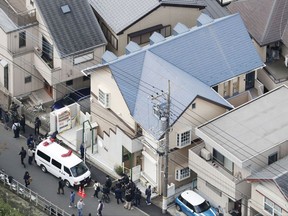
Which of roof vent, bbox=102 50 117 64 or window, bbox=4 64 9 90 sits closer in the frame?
roof vent, bbox=102 50 117 64

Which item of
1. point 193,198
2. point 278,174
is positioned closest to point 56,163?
point 193,198

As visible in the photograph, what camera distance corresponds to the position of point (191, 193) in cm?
8719

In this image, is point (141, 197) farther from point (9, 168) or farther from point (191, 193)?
point (9, 168)

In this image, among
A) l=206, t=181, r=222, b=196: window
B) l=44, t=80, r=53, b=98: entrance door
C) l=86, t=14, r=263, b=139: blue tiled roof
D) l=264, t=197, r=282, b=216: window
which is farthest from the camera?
l=44, t=80, r=53, b=98: entrance door

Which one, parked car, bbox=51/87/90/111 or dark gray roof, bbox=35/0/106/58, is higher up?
dark gray roof, bbox=35/0/106/58

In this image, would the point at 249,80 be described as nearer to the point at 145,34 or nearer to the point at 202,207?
the point at 145,34

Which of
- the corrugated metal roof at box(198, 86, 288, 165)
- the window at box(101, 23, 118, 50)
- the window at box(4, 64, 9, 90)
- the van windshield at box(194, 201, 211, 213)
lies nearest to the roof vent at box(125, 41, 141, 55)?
the window at box(101, 23, 118, 50)

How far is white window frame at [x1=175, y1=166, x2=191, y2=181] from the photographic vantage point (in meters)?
88.9

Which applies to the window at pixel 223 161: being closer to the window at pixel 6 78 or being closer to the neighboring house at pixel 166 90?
the neighboring house at pixel 166 90

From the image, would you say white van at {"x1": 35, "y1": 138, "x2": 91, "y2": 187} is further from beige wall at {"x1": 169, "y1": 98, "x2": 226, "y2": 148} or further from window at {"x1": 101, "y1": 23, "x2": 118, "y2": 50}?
window at {"x1": 101, "y1": 23, "x2": 118, "y2": 50}

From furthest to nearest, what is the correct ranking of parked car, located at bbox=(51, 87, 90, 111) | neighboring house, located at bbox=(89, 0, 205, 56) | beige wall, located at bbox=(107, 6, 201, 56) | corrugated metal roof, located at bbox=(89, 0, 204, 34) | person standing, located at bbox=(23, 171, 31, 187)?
parked car, located at bbox=(51, 87, 90, 111), beige wall, located at bbox=(107, 6, 201, 56), neighboring house, located at bbox=(89, 0, 205, 56), corrugated metal roof, located at bbox=(89, 0, 204, 34), person standing, located at bbox=(23, 171, 31, 187)

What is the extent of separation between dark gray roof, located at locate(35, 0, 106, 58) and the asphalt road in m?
8.33

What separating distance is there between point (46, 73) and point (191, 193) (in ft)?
56.9

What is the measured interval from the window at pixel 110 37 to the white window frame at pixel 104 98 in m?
6.57
